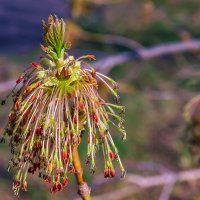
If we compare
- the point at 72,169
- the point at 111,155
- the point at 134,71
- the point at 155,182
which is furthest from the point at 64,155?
the point at 134,71

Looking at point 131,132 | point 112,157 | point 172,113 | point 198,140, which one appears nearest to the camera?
point 112,157

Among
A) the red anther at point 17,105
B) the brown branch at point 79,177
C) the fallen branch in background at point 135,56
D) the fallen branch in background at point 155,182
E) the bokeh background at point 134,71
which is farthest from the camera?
the bokeh background at point 134,71

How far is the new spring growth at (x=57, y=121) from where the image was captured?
1590 mm

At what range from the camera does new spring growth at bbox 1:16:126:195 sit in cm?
159

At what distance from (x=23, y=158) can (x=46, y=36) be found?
396 millimetres

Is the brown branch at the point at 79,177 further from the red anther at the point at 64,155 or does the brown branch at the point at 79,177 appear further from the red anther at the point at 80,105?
the red anther at the point at 80,105

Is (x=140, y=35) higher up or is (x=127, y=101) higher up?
(x=140, y=35)

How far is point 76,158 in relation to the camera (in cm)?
156

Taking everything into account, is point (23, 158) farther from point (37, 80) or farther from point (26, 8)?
point (26, 8)

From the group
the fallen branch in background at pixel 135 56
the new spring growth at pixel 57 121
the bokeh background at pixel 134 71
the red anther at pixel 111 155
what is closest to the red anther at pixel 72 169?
the new spring growth at pixel 57 121

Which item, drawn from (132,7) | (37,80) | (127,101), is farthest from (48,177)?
(132,7)

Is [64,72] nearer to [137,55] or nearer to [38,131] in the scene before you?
[38,131]

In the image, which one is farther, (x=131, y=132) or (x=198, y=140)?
(x=131, y=132)

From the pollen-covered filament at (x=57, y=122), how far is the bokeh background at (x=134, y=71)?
2.05m
